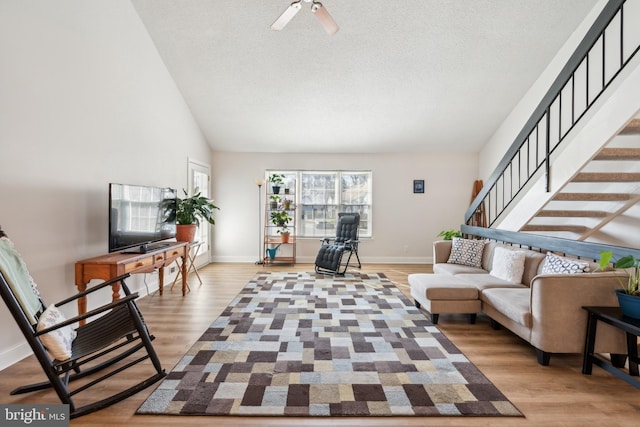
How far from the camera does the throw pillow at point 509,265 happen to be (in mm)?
3496

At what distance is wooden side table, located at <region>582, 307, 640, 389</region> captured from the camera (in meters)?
2.09

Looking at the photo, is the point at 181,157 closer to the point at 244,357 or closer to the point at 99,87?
the point at 99,87

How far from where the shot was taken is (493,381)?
224cm

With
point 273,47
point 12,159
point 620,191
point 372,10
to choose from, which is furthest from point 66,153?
point 620,191

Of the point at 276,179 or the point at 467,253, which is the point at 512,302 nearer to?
the point at 467,253

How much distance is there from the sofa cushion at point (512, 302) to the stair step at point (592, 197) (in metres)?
0.96

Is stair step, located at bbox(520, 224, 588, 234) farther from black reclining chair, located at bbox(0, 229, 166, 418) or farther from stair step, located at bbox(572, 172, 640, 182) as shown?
black reclining chair, located at bbox(0, 229, 166, 418)

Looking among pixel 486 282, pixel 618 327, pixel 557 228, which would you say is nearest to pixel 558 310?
pixel 618 327

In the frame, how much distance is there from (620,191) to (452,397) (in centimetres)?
295

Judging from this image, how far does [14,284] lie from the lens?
183cm

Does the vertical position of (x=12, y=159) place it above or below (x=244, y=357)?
above

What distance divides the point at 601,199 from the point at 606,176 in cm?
50

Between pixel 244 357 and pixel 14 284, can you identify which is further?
pixel 244 357

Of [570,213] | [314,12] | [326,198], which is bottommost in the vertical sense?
[570,213]
